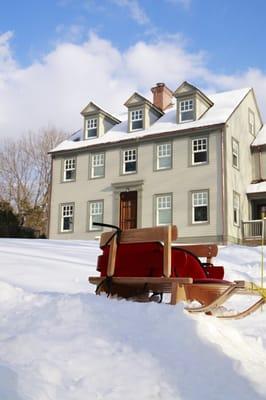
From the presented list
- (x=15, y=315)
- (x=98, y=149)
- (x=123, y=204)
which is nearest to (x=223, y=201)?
(x=123, y=204)

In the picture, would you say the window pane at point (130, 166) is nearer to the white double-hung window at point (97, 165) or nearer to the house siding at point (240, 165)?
the white double-hung window at point (97, 165)

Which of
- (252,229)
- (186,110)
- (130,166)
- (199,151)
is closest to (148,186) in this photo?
(130,166)

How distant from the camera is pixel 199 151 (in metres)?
24.3

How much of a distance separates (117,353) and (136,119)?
24046 mm

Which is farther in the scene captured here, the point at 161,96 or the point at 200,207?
the point at 161,96

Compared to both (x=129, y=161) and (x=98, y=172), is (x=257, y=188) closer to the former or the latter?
(x=129, y=161)

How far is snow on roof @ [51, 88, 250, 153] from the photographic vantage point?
80.5ft

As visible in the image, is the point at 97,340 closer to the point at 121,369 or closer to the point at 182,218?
the point at 121,369

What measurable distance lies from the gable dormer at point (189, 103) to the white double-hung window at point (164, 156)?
162 centimetres

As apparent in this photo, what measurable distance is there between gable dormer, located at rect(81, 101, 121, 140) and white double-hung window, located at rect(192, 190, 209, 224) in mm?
7257

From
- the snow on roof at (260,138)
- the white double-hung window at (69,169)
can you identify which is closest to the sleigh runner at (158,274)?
the snow on roof at (260,138)

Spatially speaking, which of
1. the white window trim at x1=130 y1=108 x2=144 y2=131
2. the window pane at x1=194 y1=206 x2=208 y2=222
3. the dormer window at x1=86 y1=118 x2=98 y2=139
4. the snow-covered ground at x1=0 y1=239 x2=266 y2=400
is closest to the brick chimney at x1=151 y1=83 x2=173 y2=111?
the white window trim at x1=130 y1=108 x2=144 y2=131

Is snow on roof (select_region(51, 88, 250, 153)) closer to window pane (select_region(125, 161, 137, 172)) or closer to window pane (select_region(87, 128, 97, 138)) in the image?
window pane (select_region(87, 128, 97, 138))

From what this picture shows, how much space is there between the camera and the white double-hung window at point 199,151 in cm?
2412
